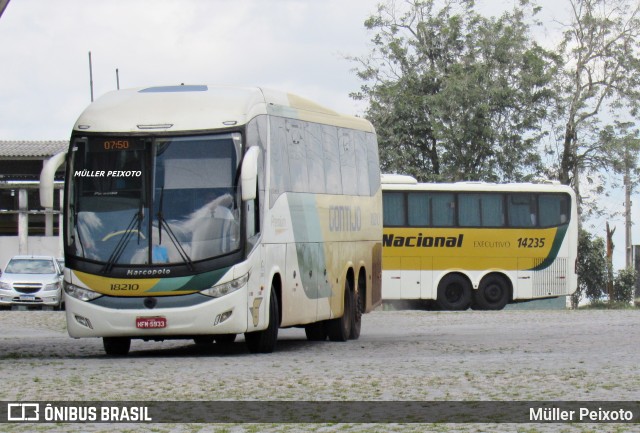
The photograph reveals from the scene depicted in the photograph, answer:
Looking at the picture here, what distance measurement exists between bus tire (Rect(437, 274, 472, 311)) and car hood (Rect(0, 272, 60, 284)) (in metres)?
11.3

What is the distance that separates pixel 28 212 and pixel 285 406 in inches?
1881

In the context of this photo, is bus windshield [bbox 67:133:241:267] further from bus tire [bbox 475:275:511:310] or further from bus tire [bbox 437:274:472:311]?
bus tire [bbox 475:275:511:310]

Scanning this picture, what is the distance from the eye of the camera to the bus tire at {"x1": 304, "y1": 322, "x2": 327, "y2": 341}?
25562 millimetres

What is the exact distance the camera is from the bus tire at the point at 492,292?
4434cm

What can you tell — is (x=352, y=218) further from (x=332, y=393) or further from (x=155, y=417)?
(x=155, y=417)

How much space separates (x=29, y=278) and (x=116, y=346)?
23926 mm

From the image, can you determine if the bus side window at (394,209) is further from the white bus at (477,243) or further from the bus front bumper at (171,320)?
the bus front bumper at (171,320)

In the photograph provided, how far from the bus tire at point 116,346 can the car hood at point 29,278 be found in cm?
2356

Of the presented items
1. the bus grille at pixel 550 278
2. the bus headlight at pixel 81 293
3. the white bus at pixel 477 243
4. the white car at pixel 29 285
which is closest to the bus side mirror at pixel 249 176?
the bus headlight at pixel 81 293

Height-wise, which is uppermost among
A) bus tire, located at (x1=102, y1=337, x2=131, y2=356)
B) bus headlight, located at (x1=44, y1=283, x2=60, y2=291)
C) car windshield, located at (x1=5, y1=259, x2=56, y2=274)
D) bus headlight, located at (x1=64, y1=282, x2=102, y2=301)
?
car windshield, located at (x1=5, y1=259, x2=56, y2=274)

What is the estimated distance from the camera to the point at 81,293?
20.1m

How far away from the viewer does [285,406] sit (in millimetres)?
12977

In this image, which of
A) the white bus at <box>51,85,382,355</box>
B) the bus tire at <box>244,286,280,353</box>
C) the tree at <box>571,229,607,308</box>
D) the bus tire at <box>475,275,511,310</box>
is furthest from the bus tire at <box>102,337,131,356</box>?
the tree at <box>571,229,607,308</box>

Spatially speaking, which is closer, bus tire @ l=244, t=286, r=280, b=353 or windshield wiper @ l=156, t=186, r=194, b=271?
windshield wiper @ l=156, t=186, r=194, b=271
